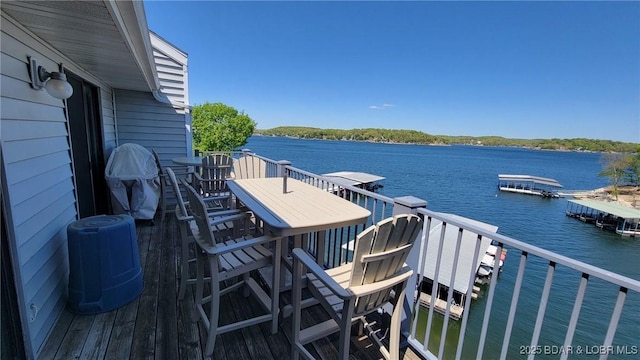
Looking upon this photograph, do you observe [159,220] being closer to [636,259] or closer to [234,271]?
[234,271]

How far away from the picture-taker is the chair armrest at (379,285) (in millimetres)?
1384

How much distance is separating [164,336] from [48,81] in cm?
202

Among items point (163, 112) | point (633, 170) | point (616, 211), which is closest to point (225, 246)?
point (163, 112)

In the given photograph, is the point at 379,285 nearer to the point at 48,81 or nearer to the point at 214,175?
the point at 48,81

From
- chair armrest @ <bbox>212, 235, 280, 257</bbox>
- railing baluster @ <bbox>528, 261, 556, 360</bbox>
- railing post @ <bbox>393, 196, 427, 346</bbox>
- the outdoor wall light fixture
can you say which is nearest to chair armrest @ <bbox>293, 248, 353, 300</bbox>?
chair armrest @ <bbox>212, 235, 280, 257</bbox>

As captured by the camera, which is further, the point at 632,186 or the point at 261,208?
the point at 632,186

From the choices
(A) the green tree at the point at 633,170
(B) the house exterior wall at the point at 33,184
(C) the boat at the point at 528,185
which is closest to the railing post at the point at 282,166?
(B) the house exterior wall at the point at 33,184

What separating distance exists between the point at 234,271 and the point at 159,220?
3426mm

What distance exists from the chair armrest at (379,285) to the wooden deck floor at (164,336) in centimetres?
65

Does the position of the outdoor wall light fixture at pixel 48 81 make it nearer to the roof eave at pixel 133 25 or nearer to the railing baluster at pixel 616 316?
the roof eave at pixel 133 25

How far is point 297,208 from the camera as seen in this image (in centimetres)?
210

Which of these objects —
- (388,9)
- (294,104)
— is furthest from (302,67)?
(294,104)

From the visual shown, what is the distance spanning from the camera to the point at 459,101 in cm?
4188

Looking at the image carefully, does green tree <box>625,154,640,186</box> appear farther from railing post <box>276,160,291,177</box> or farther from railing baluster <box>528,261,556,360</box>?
railing baluster <box>528,261,556,360</box>
